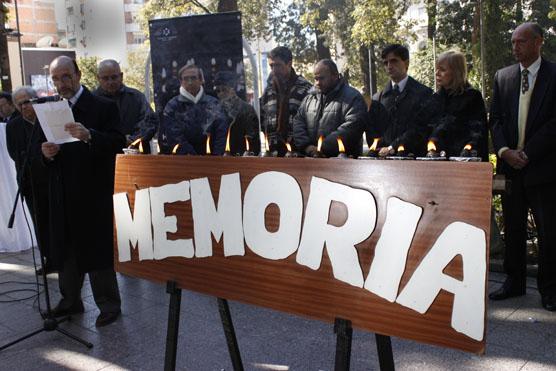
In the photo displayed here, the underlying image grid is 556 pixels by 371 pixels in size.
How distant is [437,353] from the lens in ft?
10.8

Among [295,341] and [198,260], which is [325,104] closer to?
[295,341]

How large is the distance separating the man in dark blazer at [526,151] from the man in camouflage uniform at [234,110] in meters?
2.34

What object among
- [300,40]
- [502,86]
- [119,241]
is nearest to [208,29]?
[502,86]

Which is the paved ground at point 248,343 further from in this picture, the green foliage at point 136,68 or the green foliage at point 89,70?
the green foliage at point 136,68

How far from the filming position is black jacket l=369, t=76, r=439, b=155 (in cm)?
429

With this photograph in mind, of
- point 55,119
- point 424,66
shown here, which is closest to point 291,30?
point 424,66

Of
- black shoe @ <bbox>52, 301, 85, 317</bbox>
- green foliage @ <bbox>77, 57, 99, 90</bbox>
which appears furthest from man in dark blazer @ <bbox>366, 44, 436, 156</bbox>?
green foliage @ <bbox>77, 57, 99, 90</bbox>

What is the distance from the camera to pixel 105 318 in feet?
13.6

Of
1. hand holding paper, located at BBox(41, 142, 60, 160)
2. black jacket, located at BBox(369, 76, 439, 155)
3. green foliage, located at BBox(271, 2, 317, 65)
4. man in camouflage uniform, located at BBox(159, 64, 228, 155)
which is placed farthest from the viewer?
green foliage, located at BBox(271, 2, 317, 65)

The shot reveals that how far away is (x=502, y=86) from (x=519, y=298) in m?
1.70

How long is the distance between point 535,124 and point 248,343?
8.72 feet

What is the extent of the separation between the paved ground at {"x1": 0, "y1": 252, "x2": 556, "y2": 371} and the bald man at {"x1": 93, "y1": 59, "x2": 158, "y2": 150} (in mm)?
1970

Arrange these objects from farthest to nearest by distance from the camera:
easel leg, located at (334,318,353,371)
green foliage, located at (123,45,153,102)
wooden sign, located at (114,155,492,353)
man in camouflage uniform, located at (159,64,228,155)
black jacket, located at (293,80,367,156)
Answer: green foliage, located at (123,45,153,102), man in camouflage uniform, located at (159,64,228,155), black jacket, located at (293,80,367,156), easel leg, located at (334,318,353,371), wooden sign, located at (114,155,492,353)

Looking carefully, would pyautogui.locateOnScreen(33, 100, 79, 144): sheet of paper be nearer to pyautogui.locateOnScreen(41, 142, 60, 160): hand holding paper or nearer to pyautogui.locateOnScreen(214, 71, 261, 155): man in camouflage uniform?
→ pyautogui.locateOnScreen(41, 142, 60, 160): hand holding paper
